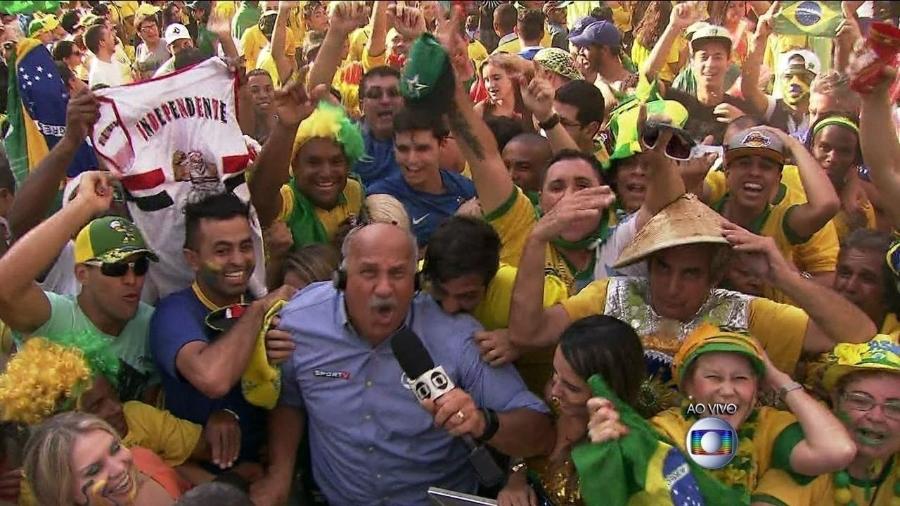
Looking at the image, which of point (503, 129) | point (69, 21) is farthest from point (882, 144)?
point (69, 21)

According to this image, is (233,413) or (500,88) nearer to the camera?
(233,413)

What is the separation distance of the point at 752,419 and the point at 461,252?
3.47ft

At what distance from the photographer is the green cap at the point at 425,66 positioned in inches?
131

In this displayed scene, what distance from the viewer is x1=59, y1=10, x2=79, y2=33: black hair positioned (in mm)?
8428

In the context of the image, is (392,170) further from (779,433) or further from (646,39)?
(646,39)

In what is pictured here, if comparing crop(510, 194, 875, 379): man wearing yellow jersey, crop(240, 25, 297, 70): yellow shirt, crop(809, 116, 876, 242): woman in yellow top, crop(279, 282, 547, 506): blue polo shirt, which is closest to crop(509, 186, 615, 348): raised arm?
crop(510, 194, 875, 379): man wearing yellow jersey

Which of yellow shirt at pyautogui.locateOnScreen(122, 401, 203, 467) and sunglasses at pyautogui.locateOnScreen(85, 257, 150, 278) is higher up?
sunglasses at pyautogui.locateOnScreen(85, 257, 150, 278)

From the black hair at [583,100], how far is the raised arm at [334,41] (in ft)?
4.12

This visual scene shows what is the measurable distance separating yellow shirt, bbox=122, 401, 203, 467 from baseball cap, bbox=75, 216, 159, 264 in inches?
19.8

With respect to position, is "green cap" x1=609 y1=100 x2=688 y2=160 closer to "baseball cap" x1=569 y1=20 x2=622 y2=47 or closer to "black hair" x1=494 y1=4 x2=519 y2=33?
"baseball cap" x1=569 y1=20 x2=622 y2=47

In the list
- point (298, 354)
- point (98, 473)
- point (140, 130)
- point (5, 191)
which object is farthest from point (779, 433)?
point (5, 191)

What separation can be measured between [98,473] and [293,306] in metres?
0.85

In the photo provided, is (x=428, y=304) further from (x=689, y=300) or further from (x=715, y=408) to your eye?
(x=715, y=408)

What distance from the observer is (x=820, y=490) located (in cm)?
240
